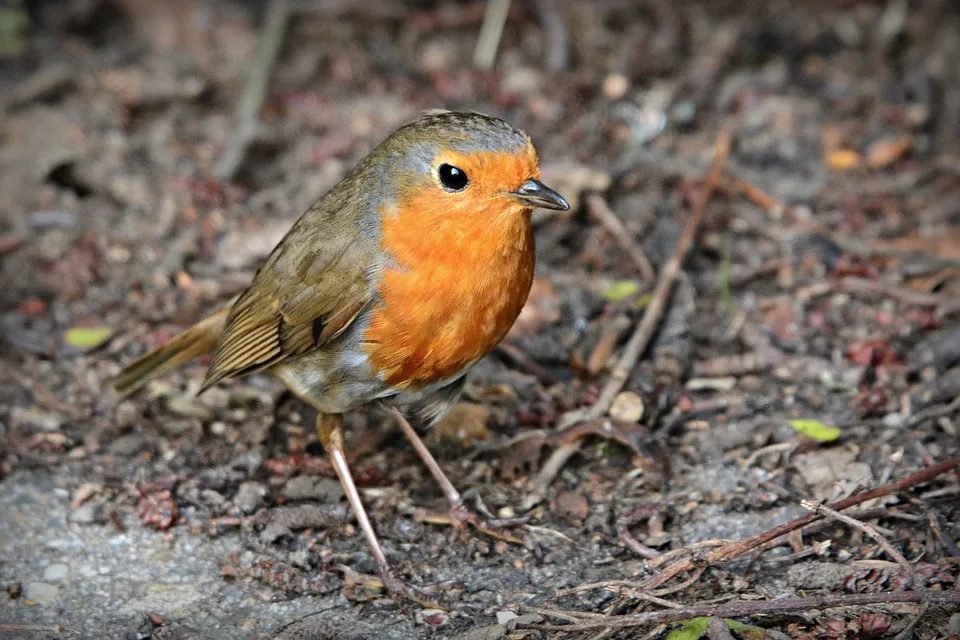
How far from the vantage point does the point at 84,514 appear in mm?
3934

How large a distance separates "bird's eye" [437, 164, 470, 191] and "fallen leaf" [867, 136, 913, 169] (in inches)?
125

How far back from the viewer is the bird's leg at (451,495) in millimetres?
3865

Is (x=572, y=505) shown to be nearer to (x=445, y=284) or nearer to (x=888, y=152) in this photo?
(x=445, y=284)

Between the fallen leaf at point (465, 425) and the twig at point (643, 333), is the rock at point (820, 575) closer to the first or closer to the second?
the twig at point (643, 333)

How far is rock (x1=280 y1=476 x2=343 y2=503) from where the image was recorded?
13.3 feet

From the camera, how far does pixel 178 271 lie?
17.0ft

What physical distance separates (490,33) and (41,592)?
425cm

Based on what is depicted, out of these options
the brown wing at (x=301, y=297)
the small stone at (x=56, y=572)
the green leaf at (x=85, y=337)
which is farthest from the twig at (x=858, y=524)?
the green leaf at (x=85, y=337)

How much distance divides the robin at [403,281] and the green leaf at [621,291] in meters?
1.17

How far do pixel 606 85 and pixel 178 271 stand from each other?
267cm

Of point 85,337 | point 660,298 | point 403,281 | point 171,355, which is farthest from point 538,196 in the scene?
point 85,337

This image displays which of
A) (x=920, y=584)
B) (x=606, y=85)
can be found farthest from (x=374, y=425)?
(x=606, y=85)

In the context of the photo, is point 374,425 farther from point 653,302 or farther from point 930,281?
point 930,281

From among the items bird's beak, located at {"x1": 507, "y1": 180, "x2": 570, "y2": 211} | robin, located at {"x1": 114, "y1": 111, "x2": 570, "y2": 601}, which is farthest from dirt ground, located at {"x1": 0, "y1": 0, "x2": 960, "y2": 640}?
bird's beak, located at {"x1": 507, "y1": 180, "x2": 570, "y2": 211}
